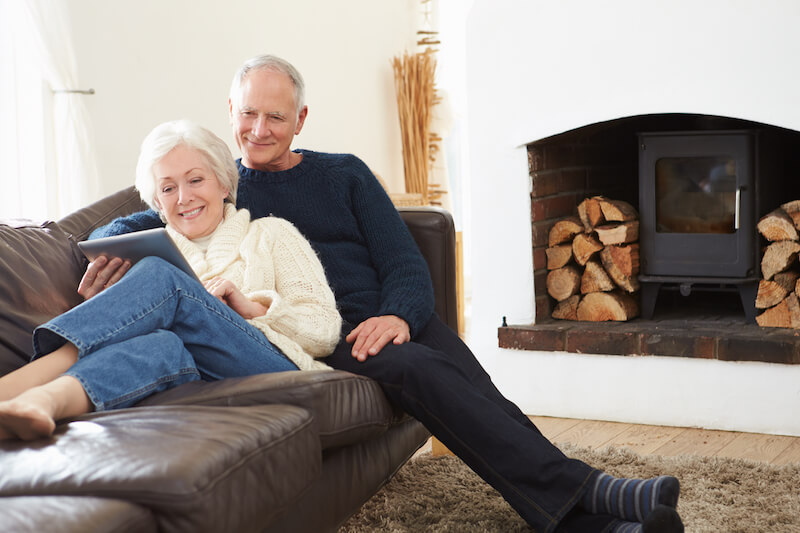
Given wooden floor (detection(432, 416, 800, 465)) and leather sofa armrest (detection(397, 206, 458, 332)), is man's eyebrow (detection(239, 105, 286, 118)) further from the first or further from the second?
wooden floor (detection(432, 416, 800, 465))

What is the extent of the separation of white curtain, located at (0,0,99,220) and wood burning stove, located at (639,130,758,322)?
2018 millimetres

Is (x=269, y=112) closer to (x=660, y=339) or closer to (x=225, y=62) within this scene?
(x=660, y=339)

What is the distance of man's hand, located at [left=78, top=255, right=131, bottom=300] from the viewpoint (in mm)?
1863

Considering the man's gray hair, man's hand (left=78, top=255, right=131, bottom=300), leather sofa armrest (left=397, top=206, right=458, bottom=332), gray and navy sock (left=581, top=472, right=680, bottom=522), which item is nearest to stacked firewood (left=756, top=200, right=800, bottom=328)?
leather sofa armrest (left=397, top=206, right=458, bottom=332)

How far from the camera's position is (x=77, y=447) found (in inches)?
50.3

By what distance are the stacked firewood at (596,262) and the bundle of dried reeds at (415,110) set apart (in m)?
2.01

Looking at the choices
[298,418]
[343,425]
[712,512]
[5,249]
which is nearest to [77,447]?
[298,418]

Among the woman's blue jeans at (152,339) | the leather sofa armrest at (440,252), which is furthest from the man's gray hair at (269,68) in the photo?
the woman's blue jeans at (152,339)

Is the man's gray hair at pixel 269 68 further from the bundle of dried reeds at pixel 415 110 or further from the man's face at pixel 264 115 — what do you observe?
the bundle of dried reeds at pixel 415 110

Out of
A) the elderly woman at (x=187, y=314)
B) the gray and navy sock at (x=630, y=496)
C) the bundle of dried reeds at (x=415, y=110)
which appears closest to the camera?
the elderly woman at (x=187, y=314)

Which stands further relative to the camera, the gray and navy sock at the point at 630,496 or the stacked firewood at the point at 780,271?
the stacked firewood at the point at 780,271

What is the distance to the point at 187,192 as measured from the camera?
82.7 inches

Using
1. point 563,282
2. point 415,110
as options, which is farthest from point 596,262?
point 415,110

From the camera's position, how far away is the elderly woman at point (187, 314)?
1.52 meters
